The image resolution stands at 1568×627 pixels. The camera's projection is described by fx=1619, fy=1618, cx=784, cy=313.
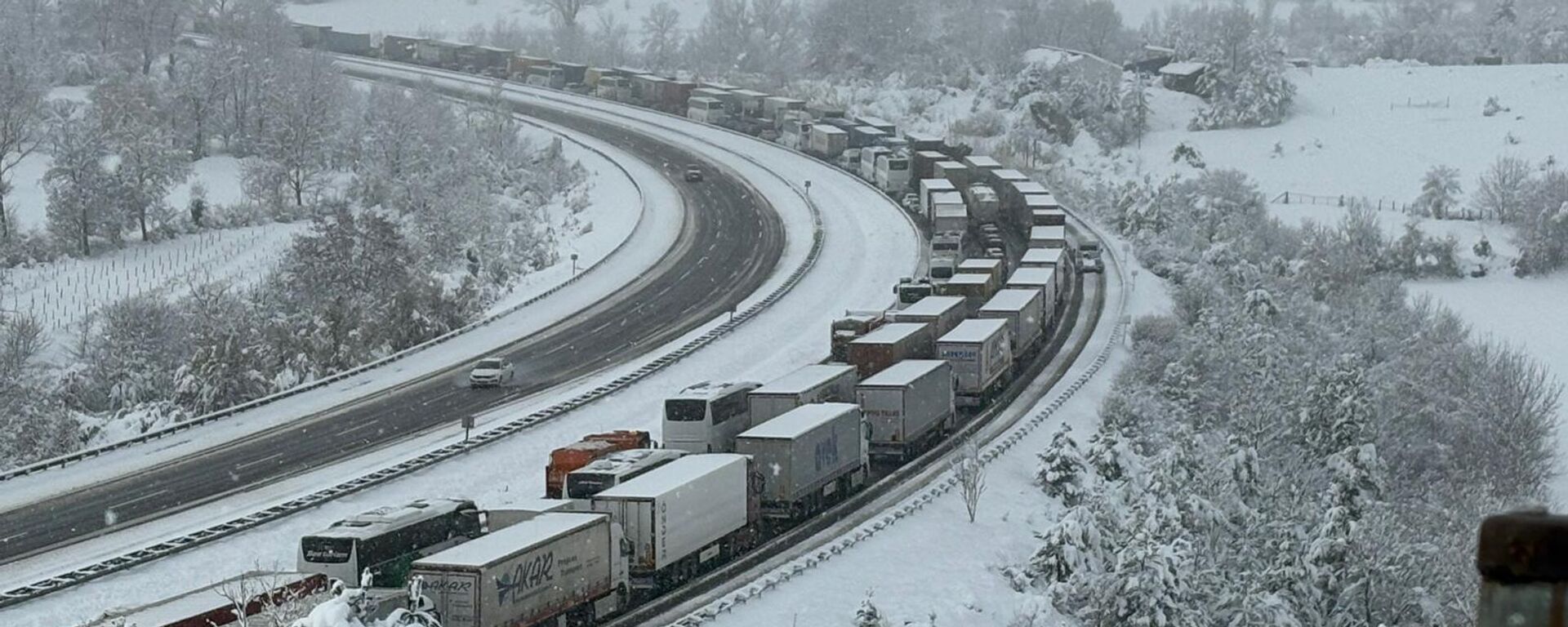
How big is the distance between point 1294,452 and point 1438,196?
191 feet

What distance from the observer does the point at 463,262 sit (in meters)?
81.9

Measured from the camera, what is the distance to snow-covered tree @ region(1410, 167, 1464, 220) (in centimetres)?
10212

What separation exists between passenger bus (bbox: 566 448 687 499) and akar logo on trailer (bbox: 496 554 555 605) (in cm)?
582

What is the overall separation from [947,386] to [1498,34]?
13625 cm

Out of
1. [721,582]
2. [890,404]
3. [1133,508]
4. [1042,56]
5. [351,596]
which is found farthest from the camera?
[1042,56]

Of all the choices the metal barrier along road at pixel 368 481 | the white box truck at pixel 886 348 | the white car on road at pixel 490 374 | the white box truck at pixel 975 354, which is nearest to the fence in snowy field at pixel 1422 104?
the metal barrier along road at pixel 368 481

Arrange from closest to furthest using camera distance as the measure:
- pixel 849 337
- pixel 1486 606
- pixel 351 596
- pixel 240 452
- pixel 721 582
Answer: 1. pixel 1486 606
2. pixel 351 596
3. pixel 721 582
4. pixel 240 452
5. pixel 849 337

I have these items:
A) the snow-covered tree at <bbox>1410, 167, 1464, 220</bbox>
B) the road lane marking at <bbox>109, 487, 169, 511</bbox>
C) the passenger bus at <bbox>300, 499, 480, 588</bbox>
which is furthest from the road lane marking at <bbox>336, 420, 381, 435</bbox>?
the snow-covered tree at <bbox>1410, 167, 1464, 220</bbox>

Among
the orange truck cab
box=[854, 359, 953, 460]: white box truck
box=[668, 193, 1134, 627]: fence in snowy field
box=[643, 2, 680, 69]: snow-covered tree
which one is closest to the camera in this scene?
box=[668, 193, 1134, 627]: fence in snowy field

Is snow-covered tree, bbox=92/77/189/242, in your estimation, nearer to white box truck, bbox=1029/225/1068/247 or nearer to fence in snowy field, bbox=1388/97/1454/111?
white box truck, bbox=1029/225/1068/247

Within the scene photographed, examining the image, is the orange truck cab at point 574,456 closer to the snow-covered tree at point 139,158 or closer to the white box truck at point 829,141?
the snow-covered tree at point 139,158

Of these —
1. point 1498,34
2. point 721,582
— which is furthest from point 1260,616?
point 1498,34

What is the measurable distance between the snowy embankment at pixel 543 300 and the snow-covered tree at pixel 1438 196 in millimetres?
47584

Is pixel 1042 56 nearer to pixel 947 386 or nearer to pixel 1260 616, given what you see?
pixel 947 386
